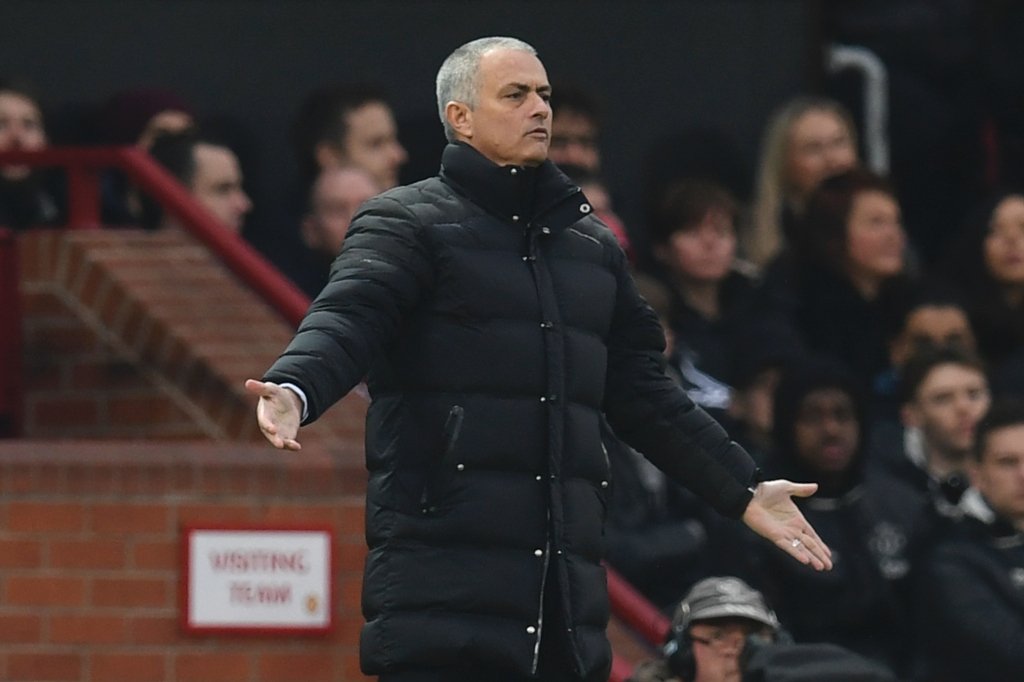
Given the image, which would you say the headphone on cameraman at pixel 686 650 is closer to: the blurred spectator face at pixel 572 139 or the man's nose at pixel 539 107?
the man's nose at pixel 539 107

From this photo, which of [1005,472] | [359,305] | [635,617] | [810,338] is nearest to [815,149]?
[810,338]

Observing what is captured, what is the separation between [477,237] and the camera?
17.3ft

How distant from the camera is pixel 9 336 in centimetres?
758

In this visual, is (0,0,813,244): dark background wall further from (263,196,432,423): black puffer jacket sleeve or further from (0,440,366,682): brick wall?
(263,196,432,423): black puffer jacket sleeve

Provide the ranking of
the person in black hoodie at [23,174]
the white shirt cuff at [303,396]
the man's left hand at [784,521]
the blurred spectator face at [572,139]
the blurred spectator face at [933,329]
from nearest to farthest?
the white shirt cuff at [303,396] → the man's left hand at [784,521] → the person in black hoodie at [23,174] → the blurred spectator face at [572,139] → the blurred spectator face at [933,329]

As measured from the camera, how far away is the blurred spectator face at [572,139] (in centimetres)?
934

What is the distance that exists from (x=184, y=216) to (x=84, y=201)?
287mm

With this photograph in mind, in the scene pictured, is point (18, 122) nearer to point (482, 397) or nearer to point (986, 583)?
point (986, 583)

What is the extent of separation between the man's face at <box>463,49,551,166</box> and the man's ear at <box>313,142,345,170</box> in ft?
12.5

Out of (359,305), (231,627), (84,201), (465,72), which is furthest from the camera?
(84,201)

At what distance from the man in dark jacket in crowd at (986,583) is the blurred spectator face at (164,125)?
9.28ft

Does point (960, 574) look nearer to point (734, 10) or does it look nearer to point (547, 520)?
point (547, 520)

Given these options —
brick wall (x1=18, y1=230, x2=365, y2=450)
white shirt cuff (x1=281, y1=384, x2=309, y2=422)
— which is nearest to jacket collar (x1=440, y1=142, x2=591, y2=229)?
white shirt cuff (x1=281, y1=384, x2=309, y2=422)

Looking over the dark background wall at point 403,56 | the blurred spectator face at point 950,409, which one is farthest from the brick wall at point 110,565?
the blurred spectator face at point 950,409
